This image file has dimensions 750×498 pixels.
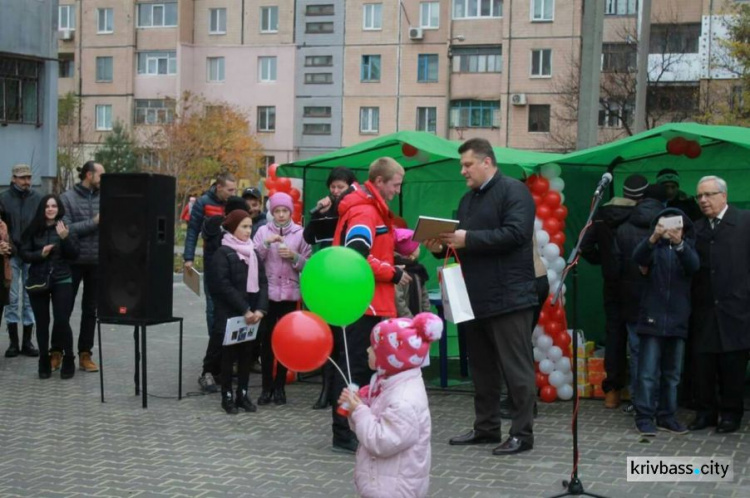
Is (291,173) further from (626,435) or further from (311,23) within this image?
(311,23)

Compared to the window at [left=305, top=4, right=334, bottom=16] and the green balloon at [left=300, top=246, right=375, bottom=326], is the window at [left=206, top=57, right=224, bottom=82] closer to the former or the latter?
the window at [left=305, top=4, right=334, bottom=16]

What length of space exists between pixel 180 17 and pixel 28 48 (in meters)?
31.8

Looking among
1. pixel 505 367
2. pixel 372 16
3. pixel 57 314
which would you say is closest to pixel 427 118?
pixel 372 16

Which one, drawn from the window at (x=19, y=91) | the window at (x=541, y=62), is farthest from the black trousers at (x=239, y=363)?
the window at (x=541, y=62)

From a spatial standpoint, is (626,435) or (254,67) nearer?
(626,435)

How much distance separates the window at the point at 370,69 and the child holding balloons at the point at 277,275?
45.7 meters

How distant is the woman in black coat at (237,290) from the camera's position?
8.71m

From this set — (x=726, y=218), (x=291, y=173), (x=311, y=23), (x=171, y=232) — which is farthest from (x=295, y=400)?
(x=311, y=23)

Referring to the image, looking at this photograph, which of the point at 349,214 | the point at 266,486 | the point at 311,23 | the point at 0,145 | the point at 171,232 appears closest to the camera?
the point at 266,486

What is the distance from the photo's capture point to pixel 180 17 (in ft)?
188

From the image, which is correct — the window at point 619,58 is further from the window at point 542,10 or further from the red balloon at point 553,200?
the red balloon at point 553,200

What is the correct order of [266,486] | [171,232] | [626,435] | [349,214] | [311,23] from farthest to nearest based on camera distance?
[311,23], [171,232], [626,435], [349,214], [266,486]

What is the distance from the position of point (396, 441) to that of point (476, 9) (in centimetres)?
4929

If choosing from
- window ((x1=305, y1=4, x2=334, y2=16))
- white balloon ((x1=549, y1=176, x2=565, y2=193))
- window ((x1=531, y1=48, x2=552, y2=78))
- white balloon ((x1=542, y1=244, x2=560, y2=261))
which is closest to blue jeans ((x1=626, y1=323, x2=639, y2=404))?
white balloon ((x1=542, y1=244, x2=560, y2=261))
